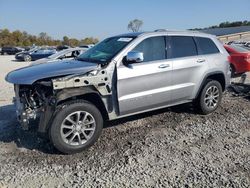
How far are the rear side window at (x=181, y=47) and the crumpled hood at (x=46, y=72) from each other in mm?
1669

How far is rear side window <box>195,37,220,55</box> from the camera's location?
20.7 ft

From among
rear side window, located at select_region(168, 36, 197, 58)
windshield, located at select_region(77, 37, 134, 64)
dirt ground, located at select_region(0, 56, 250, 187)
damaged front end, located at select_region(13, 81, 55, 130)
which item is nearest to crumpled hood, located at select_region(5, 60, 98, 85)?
damaged front end, located at select_region(13, 81, 55, 130)

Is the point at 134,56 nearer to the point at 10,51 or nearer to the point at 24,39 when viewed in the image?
the point at 10,51

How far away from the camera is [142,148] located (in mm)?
4742

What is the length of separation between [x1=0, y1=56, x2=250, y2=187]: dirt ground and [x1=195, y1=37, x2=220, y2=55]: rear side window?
4.63ft

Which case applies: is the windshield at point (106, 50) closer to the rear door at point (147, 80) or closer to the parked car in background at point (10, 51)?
the rear door at point (147, 80)

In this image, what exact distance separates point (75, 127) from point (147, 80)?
1.54 m

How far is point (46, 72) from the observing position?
4.63 metres

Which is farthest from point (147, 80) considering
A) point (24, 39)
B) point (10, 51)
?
point (24, 39)

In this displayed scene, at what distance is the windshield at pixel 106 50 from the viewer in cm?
520

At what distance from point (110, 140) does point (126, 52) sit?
5.06 feet

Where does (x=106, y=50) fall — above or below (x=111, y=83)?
above

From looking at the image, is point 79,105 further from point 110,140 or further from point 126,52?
point 126,52

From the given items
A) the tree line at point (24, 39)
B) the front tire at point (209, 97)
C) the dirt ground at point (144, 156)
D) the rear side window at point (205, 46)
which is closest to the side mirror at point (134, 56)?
the dirt ground at point (144, 156)
